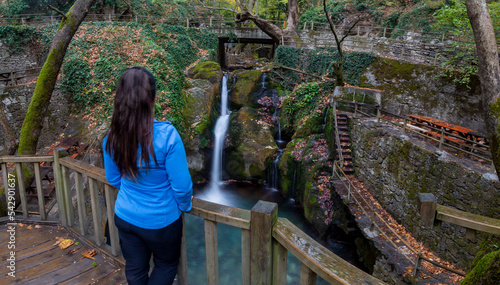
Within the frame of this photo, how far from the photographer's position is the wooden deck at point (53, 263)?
8.98 ft

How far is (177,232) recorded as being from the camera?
2.05m

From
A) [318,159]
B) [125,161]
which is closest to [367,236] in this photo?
[318,159]

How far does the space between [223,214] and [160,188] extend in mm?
507

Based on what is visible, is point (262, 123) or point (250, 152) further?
point (262, 123)

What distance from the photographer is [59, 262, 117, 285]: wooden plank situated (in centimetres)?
271

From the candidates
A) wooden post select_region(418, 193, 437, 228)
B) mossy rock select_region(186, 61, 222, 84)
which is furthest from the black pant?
mossy rock select_region(186, 61, 222, 84)

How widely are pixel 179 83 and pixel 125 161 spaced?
11082 millimetres

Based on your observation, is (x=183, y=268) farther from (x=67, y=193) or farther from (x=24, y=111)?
(x=24, y=111)

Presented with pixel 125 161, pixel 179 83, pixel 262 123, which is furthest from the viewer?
pixel 262 123

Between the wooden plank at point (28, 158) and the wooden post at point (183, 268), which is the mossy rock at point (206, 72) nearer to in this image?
the wooden plank at point (28, 158)

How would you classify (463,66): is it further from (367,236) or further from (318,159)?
(367,236)

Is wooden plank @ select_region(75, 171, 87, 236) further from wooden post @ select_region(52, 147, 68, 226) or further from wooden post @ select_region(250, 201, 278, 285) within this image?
wooden post @ select_region(250, 201, 278, 285)

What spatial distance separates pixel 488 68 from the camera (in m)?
3.45

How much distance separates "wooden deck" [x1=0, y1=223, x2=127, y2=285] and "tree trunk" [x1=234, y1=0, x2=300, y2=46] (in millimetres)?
17156
